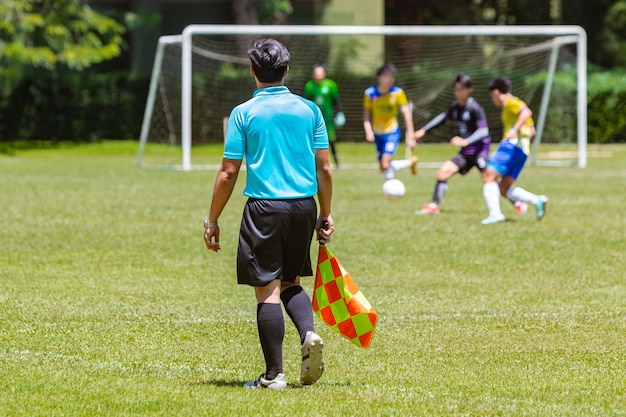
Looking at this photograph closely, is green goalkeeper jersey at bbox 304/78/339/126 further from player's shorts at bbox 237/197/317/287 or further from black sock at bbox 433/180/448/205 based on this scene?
player's shorts at bbox 237/197/317/287

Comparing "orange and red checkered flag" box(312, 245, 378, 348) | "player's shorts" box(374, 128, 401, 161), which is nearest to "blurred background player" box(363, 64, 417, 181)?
"player's shorts" box(374, 128, 401, 161)

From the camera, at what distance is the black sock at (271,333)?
577 centimetres

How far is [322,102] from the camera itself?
23.6 meters

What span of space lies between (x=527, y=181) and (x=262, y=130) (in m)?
16.3

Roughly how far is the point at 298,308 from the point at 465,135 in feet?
31.6

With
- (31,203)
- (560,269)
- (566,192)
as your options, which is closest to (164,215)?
(31,203)

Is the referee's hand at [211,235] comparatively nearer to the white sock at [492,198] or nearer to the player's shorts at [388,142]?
the white sock at [492,198]

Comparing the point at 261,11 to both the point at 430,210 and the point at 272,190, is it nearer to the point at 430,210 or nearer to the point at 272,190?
the point at 430,210

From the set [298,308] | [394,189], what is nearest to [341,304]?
[298,308]

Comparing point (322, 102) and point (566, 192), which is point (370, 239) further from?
point (322, 102)

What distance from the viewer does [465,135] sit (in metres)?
15.2

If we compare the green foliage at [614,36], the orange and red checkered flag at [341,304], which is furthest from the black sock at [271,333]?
the green foliage at [614,36]

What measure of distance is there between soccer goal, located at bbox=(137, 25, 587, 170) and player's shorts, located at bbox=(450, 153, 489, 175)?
1248 cm

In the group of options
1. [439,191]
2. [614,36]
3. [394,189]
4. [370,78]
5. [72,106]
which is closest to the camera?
[439,191]
